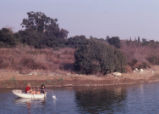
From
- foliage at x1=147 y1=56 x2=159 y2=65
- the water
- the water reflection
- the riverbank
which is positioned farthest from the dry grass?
foliage at x1=147 y1=56 x2=159 y2=65

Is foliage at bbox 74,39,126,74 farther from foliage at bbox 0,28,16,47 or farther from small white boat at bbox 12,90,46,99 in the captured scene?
foliage at bbox 0,28,16,47

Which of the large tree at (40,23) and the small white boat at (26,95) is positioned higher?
the large tree at (40,23)

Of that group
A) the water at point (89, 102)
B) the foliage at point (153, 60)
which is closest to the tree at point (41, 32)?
the foliage at point (153, 60)

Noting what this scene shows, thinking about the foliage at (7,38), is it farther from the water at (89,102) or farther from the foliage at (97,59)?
the water at (89,102)

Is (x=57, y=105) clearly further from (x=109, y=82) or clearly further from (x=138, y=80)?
(x=138, y=80)

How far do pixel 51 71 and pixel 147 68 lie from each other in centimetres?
1836

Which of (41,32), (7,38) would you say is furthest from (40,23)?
(7,38)

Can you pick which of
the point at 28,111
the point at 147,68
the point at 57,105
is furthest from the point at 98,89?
the point at 147,68

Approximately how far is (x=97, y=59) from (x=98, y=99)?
15068 mm

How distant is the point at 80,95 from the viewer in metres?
40.2

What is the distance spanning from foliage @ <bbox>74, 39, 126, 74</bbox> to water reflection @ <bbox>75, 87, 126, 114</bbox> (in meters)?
→ 6.30

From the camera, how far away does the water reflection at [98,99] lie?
32.5 m

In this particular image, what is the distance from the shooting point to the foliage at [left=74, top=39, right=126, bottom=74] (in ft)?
168

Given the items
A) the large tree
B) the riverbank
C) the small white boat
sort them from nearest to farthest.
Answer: the small white boat, the riverbank, the large tree
